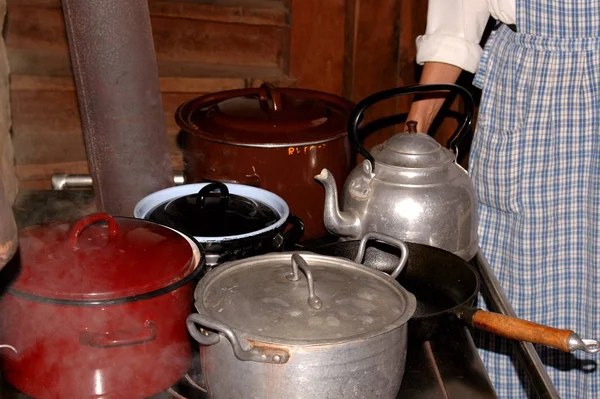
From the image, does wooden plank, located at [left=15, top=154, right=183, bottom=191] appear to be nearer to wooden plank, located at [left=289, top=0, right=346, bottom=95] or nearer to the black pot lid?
wooden plank, located at [left=289, top=0, right=346, bottom=95]

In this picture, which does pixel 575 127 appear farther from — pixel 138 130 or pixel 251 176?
pixel 138 130

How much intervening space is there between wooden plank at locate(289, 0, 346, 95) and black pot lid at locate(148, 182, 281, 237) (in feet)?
7.07

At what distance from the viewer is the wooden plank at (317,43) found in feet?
12.0

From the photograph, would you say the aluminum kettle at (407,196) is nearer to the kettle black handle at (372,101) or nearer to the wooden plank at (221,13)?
the kettle black handle at (372,101)

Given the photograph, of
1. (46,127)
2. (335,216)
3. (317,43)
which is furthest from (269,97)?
(46,127)

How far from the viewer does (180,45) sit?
3723 mm

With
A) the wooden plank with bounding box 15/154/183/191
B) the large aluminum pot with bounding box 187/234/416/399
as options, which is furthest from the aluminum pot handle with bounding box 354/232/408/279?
the wooden plank with bounding box 15/154/183/191

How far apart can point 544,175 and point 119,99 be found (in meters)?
1.39

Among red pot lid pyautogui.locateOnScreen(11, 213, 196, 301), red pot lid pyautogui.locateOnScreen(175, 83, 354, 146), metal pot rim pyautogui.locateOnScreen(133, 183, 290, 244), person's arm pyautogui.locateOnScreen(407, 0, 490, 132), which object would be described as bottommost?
metal pot rim pyautogui.locateOnScreen(133, 183, 290, 244)

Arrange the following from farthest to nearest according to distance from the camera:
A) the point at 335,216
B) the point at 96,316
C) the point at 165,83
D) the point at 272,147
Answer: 1. the point at 165,83
2. the point at 272,147
3. the point at 335,216
4. the point at 96,316

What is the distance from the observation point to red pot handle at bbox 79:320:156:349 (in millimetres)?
1173

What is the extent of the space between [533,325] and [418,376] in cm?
25

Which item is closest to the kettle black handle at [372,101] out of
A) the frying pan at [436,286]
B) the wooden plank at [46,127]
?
the frying pan at [436,286]

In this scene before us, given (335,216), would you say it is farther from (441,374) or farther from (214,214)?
(441,374)
